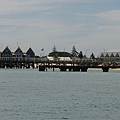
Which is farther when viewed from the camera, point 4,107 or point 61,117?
point 4,107

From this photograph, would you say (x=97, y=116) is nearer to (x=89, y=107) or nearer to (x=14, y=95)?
(x=89, y=107)

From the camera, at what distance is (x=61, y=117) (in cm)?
5500

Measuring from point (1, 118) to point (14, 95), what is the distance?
2374 centimetres

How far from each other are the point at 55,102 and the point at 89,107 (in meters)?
6.16

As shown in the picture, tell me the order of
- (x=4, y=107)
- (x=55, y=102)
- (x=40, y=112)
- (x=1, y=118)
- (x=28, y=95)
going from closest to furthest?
(x=1, y=118) → (x=40, y=112) → (x=4, y=107) → (x=55, y=102) → (x=28, y=95)

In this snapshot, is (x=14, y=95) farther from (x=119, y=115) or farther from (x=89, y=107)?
(x=119, y=115)

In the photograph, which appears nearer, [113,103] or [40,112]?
[40,112]

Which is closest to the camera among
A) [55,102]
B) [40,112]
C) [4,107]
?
[40,112]

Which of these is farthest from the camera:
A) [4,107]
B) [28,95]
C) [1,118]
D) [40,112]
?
[28,95]

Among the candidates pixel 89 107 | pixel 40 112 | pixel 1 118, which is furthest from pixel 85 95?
pixel 1 118

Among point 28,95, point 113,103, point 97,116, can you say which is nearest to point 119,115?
point 97,116

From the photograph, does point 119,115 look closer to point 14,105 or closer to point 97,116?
point 97,116

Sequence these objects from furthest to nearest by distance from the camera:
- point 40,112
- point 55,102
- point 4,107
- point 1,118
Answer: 1. point 55,102
2. point 4,107
3. point 40,112
4. point 1,118

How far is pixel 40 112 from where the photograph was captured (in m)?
58.0
